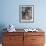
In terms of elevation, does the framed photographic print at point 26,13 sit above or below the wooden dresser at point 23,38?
above

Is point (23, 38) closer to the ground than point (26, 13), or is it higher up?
closer to the ground

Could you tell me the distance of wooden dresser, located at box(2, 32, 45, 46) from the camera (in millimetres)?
3676

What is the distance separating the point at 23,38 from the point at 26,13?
36.3 inches

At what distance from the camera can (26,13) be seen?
420cm

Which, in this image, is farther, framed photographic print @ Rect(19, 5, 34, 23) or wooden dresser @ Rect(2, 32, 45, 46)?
framed photographic print @ Rect(19, 5, 34, 23)

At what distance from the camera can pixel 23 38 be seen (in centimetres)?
369

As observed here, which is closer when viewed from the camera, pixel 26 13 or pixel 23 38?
pixel 23 38

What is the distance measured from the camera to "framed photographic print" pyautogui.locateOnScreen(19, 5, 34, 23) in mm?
4172

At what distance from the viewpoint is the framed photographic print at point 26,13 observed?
417cm

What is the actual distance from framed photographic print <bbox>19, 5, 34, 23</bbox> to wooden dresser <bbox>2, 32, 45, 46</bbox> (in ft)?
Result: 2.16

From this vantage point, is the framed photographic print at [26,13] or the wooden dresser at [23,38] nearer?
the wooden dresser at [23,38]

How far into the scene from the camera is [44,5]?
4.18 meters

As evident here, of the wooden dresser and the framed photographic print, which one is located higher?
the framed photographic print

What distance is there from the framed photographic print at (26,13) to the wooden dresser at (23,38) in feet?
2.16
